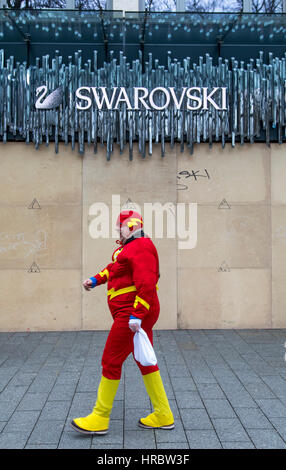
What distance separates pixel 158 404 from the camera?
368 cm

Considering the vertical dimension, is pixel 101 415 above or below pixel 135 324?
below

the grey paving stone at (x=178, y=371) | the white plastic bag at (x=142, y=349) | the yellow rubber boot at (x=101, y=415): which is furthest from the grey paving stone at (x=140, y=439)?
the grey paving stone at (x=178, y=371)

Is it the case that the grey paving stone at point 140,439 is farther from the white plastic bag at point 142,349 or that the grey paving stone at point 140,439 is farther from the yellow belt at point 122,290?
the yellow belt at point 122,290

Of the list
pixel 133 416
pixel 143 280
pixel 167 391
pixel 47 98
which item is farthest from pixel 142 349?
pixel 47 98

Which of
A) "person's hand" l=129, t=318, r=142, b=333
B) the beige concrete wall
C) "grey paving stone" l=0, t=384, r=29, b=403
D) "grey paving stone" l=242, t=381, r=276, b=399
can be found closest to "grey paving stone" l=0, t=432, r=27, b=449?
"grey paving stone" l=0, t=384, r=29, b=403

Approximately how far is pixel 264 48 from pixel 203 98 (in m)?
1.51

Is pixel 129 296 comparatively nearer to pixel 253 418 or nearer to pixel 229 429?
pixel 229 429

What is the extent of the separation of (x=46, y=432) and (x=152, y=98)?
5.38 m

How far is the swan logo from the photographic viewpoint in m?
7.23

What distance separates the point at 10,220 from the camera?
7.36 metres

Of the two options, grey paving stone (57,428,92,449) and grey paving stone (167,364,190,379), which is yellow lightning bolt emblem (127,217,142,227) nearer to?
grey paving stone (57,428,92,449)

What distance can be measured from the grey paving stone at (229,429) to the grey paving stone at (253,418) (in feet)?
0.25
